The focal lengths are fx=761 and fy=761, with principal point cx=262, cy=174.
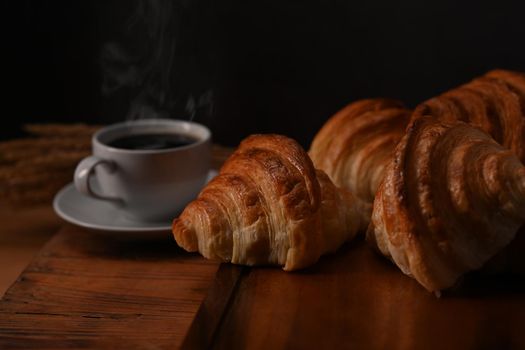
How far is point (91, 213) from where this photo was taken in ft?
4.49

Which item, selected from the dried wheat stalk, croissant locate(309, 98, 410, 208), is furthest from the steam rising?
croissant locate(309, 98, 410, 208)

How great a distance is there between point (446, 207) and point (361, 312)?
151 millimetres

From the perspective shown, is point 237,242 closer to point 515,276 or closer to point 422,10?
point 515,276

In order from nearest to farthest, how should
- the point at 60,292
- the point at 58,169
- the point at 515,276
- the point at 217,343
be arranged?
the point at 217,343 < the point at 515,276 < the point at 60,292 < the point at 58,169

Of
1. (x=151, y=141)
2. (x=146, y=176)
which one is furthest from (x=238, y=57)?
(x=146, y=176)

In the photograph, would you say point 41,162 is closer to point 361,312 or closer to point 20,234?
point 20,234

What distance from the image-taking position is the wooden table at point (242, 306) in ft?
2.56

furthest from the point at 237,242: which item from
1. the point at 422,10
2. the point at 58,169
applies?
the point at 422,10

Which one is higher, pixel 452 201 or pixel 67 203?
pixel 452 201

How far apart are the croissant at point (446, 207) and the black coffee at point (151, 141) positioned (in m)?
0.62

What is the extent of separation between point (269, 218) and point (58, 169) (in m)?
0.69

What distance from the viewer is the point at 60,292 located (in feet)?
3.54

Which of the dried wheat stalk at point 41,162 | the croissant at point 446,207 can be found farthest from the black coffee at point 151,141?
the croissant at point 446,207

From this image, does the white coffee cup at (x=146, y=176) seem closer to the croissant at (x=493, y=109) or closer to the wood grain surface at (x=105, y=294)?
the wood grain surface at (x=105, y=294)
